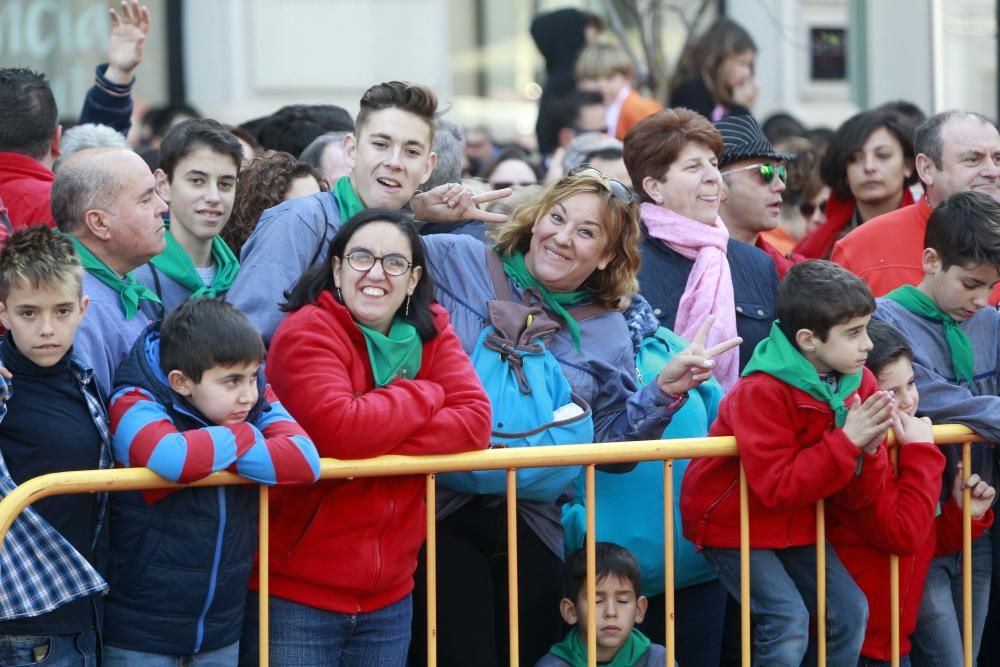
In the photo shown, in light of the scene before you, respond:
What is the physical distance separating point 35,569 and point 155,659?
391 millimetres

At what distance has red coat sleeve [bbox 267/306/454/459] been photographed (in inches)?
164

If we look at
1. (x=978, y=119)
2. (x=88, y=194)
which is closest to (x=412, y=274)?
(x=88, y=194)

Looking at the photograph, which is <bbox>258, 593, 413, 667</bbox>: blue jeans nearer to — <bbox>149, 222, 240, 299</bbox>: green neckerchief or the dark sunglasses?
<bbox>149, 222, 240, 299</bbox>: green neckerchief

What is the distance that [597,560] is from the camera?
473 centimetres

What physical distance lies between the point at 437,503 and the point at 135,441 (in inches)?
39.3

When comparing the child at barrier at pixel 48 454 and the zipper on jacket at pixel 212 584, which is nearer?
the child at barrier at pixel 48 454

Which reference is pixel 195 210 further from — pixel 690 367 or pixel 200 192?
pixel 690 367

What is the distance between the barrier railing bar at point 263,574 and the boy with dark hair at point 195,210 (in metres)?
1.02

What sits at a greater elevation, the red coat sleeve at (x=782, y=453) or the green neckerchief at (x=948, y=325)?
the green neckerchief at (x=948, y=325)

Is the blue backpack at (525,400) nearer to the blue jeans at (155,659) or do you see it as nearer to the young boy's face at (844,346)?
the young boy's face at (844,346)

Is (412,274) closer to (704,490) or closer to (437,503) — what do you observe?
(437,503)

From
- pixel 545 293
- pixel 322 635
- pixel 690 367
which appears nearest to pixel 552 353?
pixel 545 293

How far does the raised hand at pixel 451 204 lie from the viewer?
512 cm

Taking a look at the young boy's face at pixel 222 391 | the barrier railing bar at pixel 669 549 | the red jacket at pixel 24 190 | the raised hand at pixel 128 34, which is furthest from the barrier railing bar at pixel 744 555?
the raised hand at pixel 128 34
